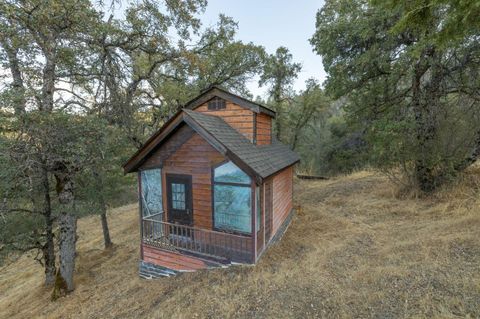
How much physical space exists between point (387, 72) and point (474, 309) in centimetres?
1006

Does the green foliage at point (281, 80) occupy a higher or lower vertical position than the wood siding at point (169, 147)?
higher

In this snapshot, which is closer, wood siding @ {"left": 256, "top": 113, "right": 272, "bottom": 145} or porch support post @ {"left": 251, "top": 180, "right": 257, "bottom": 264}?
porch support post @ {"left": 251, "top": 180, "right": 257, "bottom": 264}

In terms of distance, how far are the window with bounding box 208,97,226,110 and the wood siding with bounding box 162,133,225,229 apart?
165 centimetres

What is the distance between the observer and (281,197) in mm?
9273

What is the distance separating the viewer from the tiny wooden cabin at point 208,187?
652 centimetres

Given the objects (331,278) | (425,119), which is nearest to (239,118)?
(331,278)

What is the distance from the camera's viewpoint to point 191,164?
7.29 m

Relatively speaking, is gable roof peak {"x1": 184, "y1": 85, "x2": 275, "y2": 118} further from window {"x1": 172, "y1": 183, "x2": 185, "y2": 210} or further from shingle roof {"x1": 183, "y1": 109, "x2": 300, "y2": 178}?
window {"x1": 172, "y1": 183, "x2": 185, "y2": 210}

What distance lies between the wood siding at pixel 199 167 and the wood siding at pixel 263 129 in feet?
6.57

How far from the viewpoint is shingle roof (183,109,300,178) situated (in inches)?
245

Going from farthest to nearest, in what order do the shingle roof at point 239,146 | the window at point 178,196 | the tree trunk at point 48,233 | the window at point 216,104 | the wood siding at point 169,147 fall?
the window at point 216,104
the tree trunk at point 48,233
the window at point 178,196
the wood siding at point 169,147
the shingle roof at point 239,146

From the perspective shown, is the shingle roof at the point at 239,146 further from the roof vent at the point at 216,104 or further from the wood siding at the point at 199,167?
the wood siding at the point at 199,167

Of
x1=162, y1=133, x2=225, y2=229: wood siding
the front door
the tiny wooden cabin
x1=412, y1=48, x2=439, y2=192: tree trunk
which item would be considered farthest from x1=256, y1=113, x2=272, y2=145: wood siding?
x1=412, y1=48, x2=439, y2=192: tree trunk

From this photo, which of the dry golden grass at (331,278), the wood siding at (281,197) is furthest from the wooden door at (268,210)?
the dry golden grass at (331,278)
